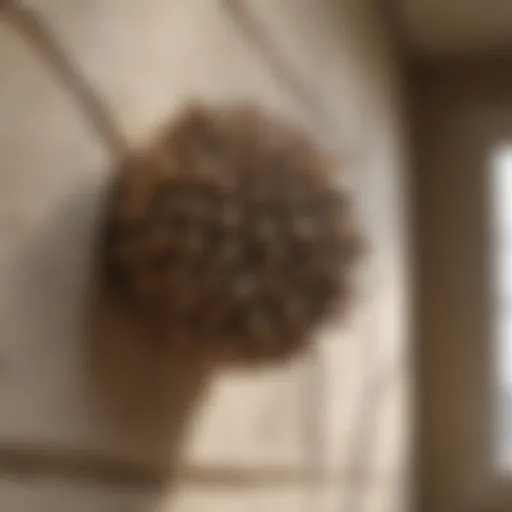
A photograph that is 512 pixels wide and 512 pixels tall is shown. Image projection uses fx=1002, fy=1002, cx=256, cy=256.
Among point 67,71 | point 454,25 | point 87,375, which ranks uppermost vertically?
point 454,25

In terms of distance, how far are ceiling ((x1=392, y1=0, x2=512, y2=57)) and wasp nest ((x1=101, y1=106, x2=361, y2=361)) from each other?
1.69ft

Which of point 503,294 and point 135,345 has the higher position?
point 503,294

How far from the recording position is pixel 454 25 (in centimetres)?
112

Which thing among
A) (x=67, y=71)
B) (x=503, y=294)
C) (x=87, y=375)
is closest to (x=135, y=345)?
(x=87, y=375)

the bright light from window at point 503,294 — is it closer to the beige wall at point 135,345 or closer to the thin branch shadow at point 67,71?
the beige wall at point 135,345

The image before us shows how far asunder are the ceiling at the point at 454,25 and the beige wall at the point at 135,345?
4.5 inches

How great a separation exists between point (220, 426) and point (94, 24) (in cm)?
29

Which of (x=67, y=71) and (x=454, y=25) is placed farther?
(x=454, y=25)

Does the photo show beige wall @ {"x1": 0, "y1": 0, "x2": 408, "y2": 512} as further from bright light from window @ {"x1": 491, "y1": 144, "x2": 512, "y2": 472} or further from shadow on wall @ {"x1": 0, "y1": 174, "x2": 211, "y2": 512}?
bright light from window @ {"x1": 491, "y1": 144, "x2": 512, "y2": 472}

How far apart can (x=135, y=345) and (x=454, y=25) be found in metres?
0.67

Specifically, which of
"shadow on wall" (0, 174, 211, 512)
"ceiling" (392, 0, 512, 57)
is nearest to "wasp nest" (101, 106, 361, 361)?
"shadow on wall" (0, 174, 211, 512)

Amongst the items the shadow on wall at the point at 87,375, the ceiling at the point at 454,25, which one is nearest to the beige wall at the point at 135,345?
the shadow on wall at the point at 87,375

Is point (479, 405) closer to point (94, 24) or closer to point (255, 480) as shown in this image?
point (255, 480)

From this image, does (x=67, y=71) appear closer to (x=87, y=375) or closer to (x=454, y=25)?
(x=87, y=375)
